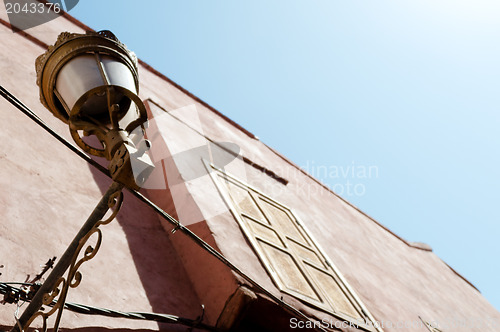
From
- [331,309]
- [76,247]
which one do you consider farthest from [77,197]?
[331,309]

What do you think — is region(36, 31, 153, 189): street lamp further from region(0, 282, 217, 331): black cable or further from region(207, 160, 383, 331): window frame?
region(207, 160, 383, 331): window frame

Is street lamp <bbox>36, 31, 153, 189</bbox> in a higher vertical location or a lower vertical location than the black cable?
higher

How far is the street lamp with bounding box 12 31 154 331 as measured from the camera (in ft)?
5.71

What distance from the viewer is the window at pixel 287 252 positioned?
12.7 feet

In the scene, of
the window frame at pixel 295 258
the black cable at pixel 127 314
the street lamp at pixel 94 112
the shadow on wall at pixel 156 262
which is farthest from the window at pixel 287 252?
the street lamp at pixel 94 112

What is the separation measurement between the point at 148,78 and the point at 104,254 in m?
4.40

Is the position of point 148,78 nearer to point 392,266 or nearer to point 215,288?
point 392,266

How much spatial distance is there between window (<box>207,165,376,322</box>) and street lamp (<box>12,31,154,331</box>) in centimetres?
201

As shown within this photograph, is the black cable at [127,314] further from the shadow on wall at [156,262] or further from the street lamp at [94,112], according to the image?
the street lamp at [94,112]

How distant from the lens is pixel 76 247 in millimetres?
1841

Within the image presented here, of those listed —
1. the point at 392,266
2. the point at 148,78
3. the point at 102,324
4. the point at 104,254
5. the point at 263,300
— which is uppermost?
the point at 148,78

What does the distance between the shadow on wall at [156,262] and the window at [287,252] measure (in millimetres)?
619

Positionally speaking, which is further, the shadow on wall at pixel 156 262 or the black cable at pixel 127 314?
the shadow on wall at pixel 156 262

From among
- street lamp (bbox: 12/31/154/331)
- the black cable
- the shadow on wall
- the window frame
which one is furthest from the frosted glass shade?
the window frame
